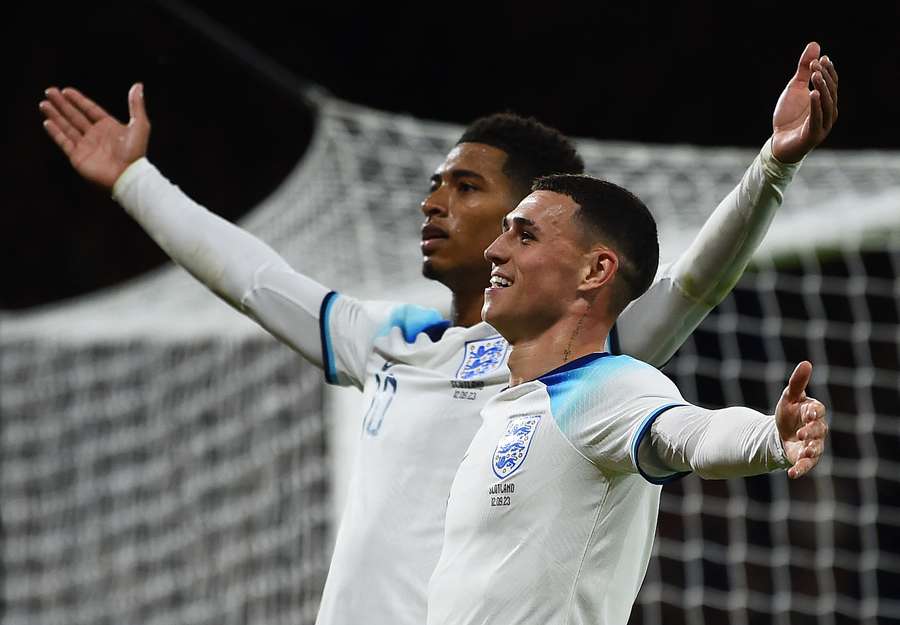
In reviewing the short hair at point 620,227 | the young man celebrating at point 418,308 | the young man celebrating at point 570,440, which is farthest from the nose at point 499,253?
the young man celebrating at point 418,308

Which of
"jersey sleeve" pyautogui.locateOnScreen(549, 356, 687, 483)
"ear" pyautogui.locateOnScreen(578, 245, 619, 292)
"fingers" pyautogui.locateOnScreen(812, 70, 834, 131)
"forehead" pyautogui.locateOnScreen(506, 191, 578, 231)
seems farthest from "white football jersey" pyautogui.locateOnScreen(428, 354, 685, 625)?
"fingers" pyautogui.locateOnScreen(812, 70, 834, 131)

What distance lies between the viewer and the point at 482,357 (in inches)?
92.5

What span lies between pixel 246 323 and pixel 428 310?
329 cm

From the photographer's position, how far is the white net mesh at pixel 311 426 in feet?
16.5

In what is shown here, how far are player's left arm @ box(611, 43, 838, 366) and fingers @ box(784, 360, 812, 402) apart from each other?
590 mm

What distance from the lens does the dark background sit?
27.8ft

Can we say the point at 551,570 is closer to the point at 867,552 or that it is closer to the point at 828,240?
the point at 828,240

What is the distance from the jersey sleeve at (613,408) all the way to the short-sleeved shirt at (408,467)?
42 centimetres

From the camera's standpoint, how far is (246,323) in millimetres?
5746

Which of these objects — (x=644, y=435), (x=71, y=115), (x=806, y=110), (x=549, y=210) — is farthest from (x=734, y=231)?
(x=71, y=115)

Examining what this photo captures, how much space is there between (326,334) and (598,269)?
70cm

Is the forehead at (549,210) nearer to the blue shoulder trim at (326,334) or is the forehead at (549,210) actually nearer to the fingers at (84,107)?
the blue shoulder trim at (326,334)

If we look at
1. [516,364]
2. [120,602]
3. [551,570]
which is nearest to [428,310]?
[516,364]

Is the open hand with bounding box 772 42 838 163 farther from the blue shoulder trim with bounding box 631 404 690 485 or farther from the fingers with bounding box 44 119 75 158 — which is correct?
the fingers with bounding box 44 119 75 158
